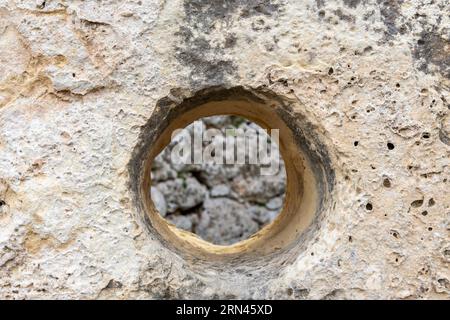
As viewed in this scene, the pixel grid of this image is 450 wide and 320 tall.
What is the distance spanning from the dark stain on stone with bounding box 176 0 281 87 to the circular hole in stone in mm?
2194

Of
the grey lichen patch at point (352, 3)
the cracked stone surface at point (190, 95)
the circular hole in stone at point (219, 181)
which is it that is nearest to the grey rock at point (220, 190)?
the circular hole in stone at point (219, 181)

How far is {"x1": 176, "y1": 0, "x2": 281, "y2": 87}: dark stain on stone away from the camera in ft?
6.19

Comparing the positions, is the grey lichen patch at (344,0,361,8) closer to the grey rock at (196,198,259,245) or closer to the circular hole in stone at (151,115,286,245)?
the circular hole in stone at (151,115,286,245)

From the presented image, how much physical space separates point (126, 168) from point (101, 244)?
0.22 m

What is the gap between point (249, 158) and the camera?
13.3ft

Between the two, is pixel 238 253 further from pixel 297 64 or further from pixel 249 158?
pixel 249 158

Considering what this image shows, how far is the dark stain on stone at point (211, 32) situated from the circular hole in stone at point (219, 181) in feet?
7.20

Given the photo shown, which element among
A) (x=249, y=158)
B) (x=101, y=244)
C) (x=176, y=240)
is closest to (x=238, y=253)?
(x=176, y=240)

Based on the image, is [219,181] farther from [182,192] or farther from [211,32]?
[211,32]

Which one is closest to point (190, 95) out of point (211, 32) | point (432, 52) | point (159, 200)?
point (211, 32)

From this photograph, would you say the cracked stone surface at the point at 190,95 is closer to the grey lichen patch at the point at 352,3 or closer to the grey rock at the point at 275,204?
the grey lichen patch at the point at 352,3

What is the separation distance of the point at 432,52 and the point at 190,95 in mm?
688

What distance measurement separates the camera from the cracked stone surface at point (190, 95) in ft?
6.04

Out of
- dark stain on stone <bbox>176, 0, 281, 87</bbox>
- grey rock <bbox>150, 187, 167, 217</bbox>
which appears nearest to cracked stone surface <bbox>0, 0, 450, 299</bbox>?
dark stain on stone <bbox>176, 0, 281, 87</bbox>
